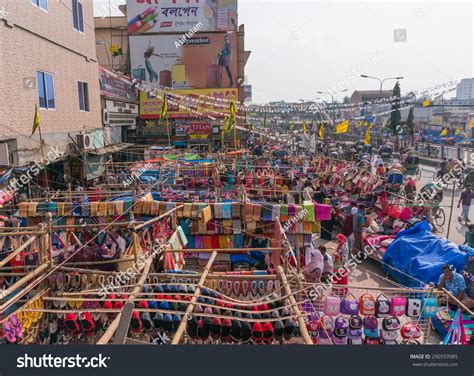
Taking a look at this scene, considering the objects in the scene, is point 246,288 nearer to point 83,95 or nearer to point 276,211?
point 276,211

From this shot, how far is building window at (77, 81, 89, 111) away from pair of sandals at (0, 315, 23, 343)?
A: 15251 mm

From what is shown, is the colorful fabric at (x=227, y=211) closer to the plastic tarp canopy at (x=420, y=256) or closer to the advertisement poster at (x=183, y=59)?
the plastic tarp canopy at (x=420, y=256)

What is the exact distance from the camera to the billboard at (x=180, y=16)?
121 ft

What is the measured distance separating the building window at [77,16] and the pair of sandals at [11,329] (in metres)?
16.1

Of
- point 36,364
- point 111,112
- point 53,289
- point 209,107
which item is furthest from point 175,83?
point 36,364

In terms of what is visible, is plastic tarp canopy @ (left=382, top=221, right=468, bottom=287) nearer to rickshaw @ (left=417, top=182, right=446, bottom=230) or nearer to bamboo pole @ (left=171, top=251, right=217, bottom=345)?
Result: rickshaw @ (left=417, top=182, right=446, bottom=230)

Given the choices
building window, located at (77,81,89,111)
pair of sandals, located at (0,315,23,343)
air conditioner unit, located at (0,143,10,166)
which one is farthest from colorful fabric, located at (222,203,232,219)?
building window, located at (77,81,89,111)

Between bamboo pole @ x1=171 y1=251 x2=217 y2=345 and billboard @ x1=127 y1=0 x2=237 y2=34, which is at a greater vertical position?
billboard @ x1=127 y1=0 x2=237 y2=34

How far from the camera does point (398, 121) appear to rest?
135 feet

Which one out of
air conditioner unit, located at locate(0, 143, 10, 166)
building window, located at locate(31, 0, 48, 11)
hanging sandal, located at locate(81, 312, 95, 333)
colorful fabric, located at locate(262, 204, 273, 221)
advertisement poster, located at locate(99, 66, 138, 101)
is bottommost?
hanging sandal, located at locate(81, 312, 95, 333)

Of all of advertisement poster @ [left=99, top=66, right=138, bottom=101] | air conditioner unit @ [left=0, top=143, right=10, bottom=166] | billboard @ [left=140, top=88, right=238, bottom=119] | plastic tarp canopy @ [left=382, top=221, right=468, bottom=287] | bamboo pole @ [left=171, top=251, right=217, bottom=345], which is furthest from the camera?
billboard @ [left=140, top=88, right=238, bottom=119]

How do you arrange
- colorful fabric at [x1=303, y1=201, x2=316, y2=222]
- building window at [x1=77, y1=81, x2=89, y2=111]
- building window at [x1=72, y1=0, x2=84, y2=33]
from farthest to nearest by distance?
building window at [x1=77, y1=81, x2=89, y2=111], building window at [x1=72, y1=0, x2=84, y2=33], colorful fabric at [x1=303, y1=201, x2=316, y2=222]

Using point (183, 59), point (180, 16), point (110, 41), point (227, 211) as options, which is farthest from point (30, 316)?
point (110, 41)

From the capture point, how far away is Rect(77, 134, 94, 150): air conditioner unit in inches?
675
